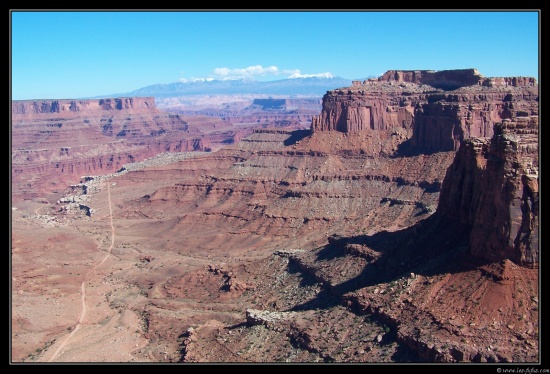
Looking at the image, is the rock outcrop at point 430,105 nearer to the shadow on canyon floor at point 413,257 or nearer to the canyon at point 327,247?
the canyon at point 327,247

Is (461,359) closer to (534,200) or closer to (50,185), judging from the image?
(534,200)

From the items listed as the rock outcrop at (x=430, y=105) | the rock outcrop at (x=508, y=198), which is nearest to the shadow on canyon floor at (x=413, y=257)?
the rock outcrop at (x=508, y=198)

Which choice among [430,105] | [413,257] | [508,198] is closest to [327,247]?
[413,257]

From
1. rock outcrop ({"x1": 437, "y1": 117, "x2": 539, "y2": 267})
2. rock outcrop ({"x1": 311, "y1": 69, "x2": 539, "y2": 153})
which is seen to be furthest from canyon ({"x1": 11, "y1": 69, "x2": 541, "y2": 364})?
rock outcrop ({"x1": 311, "y1": 69, "x2": 539, "y2": 153})

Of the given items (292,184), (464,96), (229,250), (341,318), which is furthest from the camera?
(292,184)
